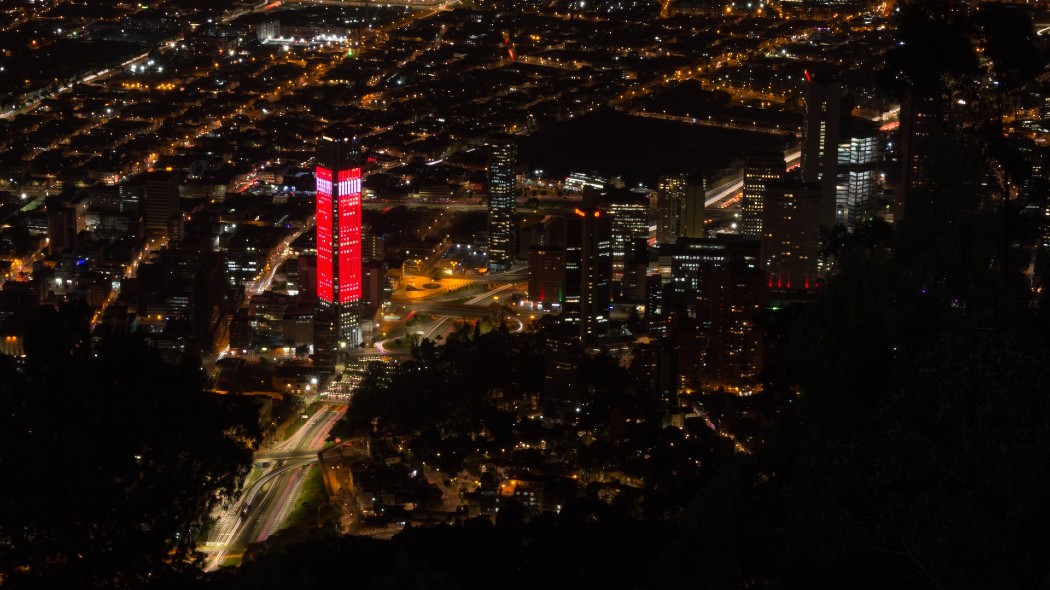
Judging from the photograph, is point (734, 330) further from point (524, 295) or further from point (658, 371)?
point (524, 295)

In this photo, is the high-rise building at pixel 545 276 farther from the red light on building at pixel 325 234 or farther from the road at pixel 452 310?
the red light on building at pixel 325 234

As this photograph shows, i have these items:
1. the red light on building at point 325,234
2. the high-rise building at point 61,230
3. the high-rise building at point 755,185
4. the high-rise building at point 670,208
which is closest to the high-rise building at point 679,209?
the high-rise building at point 670,208

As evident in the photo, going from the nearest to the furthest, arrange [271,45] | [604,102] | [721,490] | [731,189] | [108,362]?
1. [721,490]
2. [108,362]
3. [731,189]
4. [604,102]
5. [271,45]

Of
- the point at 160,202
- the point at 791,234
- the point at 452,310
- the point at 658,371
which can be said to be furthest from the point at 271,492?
the point at 160,202

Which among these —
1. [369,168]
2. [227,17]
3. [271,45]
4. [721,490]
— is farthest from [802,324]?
[227,17]

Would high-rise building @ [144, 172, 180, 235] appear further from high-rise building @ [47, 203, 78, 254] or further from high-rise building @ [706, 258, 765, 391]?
high-rise building @ [706, 258, 765, 391]

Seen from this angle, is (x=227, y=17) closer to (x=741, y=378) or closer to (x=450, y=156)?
(x=450, y=156)

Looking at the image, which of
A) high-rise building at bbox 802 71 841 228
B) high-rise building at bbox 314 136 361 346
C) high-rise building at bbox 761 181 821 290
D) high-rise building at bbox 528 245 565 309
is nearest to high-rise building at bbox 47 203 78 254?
high-rise building at bbox 314 136 361 346
